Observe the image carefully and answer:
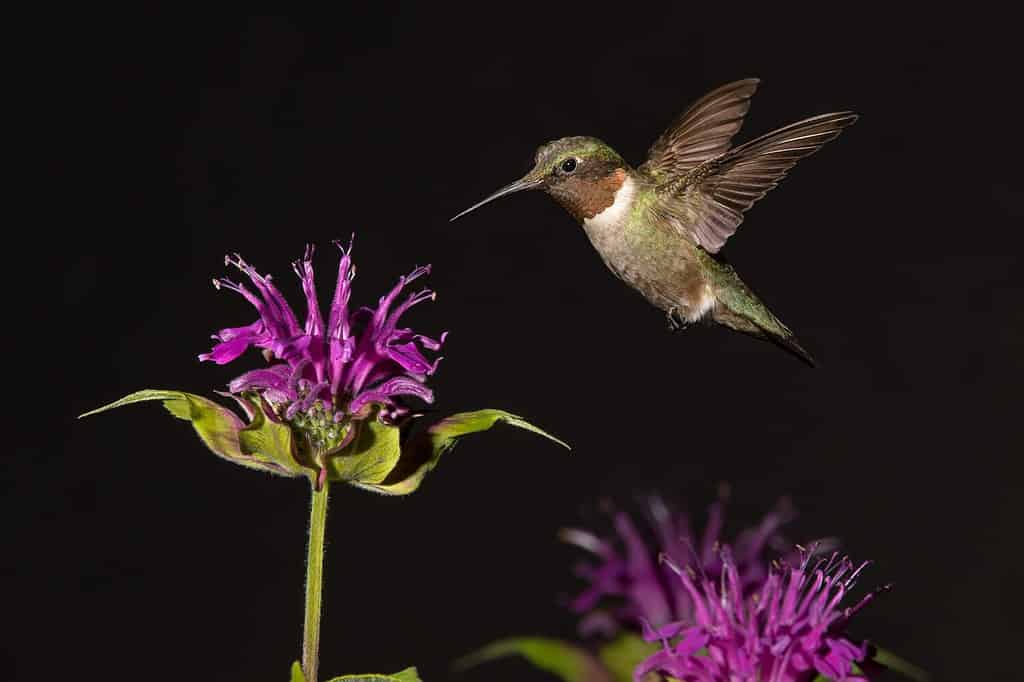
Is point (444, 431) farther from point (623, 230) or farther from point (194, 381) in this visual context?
point (194, 381)

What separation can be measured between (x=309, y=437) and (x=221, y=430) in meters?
0.05

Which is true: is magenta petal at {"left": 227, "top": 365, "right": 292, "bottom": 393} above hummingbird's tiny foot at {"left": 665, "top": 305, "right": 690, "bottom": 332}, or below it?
above

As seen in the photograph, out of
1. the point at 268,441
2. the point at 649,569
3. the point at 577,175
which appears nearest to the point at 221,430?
the point at 268,441

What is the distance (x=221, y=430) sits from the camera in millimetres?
716

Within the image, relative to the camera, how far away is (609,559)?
3.91 ft

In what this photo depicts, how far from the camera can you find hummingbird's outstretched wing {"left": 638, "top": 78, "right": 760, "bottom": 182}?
922mm

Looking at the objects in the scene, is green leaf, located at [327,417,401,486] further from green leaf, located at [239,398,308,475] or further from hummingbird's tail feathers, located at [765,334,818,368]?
hummingbird's tail feathers, located at [765,334,818,368]

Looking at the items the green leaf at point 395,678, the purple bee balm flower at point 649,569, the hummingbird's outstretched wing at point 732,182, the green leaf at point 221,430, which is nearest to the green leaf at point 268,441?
the green leaf at point 221,430

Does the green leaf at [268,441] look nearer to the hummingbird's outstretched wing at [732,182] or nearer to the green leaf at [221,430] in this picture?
the green leaf at [221,430]

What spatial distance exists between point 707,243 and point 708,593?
0.81ft

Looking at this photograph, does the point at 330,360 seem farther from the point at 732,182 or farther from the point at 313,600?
the point at 732,182

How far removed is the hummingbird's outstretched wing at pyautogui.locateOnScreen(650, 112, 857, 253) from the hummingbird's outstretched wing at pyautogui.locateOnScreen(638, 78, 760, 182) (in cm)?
3

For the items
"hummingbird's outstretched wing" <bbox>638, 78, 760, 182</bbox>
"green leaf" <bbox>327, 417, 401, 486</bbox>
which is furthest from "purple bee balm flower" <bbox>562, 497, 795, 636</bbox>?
"green leaf" <bbox>327, 417, 401, 486</bbox>

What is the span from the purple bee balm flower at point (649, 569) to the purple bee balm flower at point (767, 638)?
0.75 ft
